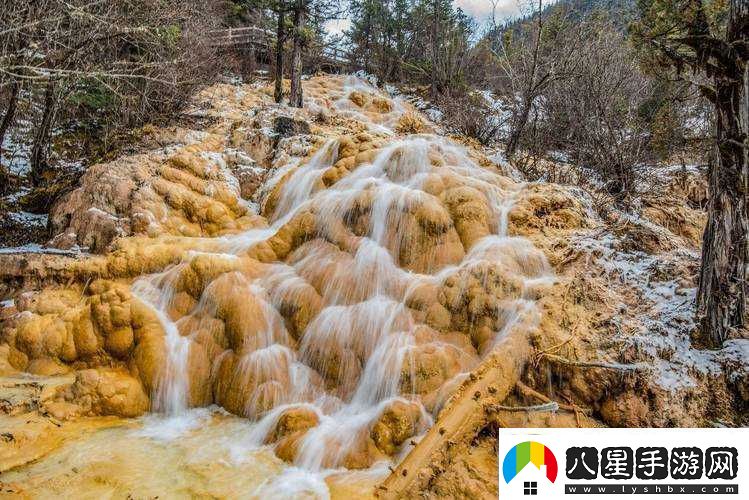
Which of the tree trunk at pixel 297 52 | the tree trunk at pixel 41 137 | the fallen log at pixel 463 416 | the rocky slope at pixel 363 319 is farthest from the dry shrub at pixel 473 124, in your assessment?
the tree trunk at pixel 41 137

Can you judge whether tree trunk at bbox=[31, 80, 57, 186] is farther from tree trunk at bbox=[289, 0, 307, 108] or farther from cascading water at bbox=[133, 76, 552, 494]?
tree trunk at bbox=[289, 0, 307, 108]

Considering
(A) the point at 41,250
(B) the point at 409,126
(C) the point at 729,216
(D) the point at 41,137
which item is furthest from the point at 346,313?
(B) the point at 409,126

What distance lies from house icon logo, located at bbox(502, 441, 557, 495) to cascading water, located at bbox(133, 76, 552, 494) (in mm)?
1045

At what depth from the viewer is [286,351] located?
17.3 ft

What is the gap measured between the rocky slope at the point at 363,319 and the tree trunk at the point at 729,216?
0.81ft

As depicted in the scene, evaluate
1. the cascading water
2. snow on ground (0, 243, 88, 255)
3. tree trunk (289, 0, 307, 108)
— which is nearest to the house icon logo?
the cascading water

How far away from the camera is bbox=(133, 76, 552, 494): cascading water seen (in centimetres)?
458

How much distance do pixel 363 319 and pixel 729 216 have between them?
3773mm

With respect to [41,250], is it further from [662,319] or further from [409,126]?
[409,126]

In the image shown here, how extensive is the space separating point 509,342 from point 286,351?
2.63 meters

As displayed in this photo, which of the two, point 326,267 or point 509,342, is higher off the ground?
point 326,267

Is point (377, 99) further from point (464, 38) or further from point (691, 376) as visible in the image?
point (691, 376)

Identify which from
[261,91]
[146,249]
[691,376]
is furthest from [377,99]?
[691,376]

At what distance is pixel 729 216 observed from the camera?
3908 mm
